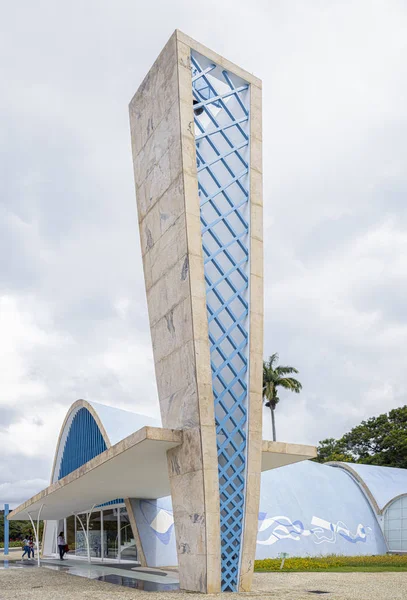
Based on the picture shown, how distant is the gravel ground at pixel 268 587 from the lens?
13367 millimetres

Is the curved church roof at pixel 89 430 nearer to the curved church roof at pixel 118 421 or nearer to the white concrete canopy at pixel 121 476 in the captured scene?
the curved church roof at pixel 118 421

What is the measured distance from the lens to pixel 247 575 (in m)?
14.5

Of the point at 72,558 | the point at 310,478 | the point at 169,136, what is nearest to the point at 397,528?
the point at 310,478

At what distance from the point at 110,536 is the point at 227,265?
17.8m

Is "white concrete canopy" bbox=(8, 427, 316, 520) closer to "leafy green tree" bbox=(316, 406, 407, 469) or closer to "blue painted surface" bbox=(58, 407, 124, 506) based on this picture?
"blue painted surface" bbox=(58, 407, 124, 506)

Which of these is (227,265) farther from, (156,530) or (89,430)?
(89,430)

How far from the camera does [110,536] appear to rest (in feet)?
93.4

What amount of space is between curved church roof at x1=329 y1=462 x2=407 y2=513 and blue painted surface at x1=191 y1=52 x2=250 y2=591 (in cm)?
2075

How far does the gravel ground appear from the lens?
13.4m

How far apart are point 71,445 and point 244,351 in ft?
71.6

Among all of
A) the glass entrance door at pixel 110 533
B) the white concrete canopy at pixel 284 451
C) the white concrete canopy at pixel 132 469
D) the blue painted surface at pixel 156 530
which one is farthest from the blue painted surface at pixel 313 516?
the white concrete canopy at pixel 284 451

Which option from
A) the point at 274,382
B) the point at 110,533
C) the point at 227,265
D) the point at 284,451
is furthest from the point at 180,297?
the point at 274,382

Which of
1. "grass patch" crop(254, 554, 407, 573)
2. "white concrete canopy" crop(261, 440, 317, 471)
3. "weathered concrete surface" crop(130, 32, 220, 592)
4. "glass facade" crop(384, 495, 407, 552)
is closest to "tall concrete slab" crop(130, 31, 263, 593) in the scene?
"weathered concrete surface" crop(130, 32, 220, 592)

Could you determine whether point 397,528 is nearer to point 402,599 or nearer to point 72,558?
point 72,558
